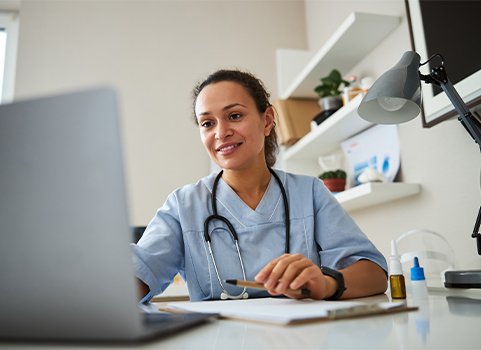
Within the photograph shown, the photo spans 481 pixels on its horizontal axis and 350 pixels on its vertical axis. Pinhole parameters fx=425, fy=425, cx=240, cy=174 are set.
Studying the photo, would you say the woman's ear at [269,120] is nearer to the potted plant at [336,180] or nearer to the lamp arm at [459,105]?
the lamp arm at [459,105]

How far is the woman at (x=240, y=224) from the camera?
105 cm

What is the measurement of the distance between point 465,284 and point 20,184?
944 millimetres

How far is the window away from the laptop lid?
251 centimetres

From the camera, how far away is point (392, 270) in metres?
0.88

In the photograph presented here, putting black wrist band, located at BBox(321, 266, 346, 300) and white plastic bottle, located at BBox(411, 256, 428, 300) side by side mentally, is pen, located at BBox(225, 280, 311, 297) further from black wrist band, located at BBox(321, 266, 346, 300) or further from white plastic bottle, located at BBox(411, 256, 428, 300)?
white plastic bottle, located at BBox(411, 256, 428, 300)

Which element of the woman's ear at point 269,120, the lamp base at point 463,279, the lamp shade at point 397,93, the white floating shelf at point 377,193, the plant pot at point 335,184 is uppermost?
the woman's ear at point 269,120

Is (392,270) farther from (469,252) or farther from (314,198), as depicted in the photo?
(469,252)

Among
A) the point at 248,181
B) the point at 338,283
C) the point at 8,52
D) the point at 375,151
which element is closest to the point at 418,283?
the point at 338,283

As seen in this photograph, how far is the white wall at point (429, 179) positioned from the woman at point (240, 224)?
0.50m

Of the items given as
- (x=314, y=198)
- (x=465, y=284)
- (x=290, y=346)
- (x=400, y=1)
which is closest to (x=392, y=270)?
(x=465, y=284)

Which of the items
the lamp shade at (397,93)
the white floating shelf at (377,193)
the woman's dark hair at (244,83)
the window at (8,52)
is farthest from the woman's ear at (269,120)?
the window at (8,52)

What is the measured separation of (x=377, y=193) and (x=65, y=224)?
1441mm

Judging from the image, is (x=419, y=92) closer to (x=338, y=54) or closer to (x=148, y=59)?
(x=338, y=54)

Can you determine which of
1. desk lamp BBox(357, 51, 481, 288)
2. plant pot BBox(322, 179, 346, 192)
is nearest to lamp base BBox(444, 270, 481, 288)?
desk lamp BBox(357, 51, 481, 288)
